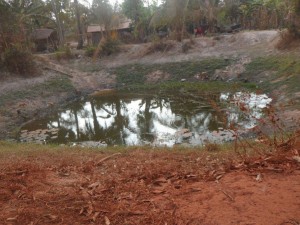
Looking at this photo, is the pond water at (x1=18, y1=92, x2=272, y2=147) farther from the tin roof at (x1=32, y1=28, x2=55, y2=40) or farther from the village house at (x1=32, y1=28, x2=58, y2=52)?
the tin roof at (x1=32, y1=28, x2=55, y2=40)

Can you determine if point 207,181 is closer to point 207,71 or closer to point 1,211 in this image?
point 1,211

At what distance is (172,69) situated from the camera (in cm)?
1898

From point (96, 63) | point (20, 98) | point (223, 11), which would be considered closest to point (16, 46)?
point (20, 98)

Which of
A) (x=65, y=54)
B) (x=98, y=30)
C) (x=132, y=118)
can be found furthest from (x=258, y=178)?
(x=98, y=30)

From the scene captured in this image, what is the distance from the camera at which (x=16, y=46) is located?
17.2m

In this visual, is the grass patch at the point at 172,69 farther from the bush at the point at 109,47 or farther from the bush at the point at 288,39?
the bush at the point at 288,39

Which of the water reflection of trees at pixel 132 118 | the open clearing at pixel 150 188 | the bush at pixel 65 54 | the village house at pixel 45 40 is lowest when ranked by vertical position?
the water reflection of trees at pixel 132 118

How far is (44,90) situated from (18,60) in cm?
267

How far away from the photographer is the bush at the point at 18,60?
56.4 ft

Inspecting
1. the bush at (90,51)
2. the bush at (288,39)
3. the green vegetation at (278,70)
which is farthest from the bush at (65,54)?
the bush at (288,39)

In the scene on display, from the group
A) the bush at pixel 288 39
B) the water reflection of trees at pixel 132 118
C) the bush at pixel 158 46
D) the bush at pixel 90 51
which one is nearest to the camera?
the water reflection of trees at pixel 132 118

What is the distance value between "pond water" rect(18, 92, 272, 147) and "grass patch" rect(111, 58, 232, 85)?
250 centimetres

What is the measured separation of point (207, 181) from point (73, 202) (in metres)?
1.50

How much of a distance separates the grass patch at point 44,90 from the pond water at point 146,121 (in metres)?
1.58
